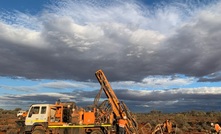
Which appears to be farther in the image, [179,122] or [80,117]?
[179,122]

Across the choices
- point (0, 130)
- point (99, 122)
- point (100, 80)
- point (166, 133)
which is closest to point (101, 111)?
point (99, 122)

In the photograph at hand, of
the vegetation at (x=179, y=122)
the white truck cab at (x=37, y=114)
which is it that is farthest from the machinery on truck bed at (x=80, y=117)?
the vegetation at (x=179, y=122)

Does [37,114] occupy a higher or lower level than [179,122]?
lower

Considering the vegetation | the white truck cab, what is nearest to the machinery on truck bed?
the white truck cab

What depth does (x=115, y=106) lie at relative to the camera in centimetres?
2272

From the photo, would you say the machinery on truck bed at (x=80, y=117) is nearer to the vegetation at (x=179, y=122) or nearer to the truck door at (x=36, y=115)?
the truck door at (x=36, y=115)

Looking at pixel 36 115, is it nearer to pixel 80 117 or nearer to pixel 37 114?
pixel 37 114

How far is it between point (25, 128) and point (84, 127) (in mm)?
4046

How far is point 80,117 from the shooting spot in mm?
20906

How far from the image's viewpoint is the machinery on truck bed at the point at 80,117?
2019 cm

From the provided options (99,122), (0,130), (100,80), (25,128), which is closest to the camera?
(25,128)

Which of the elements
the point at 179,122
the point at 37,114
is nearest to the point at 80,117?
the point at 37,114

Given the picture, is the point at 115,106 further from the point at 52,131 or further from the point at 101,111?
the point at 52,131

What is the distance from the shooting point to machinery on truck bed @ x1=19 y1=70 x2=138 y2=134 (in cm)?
2019
